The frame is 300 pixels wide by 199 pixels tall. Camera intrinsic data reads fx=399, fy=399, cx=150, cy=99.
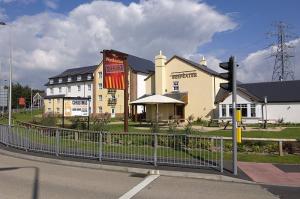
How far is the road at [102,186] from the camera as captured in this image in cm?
888

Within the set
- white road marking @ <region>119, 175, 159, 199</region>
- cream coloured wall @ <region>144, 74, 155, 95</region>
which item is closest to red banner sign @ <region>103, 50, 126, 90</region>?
white road marking @ <region>119, 175, 159, 199</region>

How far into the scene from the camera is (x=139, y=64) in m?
67.6

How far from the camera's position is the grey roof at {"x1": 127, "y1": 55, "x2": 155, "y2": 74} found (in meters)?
64.0

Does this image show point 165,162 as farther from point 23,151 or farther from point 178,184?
point 23,151

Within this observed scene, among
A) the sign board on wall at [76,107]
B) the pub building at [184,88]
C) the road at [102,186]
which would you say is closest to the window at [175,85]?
the pub building at [184,88]

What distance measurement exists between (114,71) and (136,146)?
10444mm

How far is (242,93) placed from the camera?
44.9 meters

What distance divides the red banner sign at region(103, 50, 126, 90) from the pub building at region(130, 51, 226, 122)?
2255 cm

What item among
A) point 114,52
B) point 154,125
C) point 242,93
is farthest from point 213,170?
point 242,93

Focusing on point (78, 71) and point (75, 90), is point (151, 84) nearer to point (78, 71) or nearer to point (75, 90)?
point (75, 90)

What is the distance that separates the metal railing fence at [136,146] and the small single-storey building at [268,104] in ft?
101

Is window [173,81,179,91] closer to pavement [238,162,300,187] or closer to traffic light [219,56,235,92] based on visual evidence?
pavement [238,162,300,187]

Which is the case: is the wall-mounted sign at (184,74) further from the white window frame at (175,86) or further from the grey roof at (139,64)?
the grey roof at (139,64)

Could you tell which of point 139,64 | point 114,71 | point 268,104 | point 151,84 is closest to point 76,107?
point 114,71
